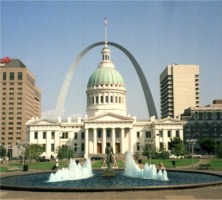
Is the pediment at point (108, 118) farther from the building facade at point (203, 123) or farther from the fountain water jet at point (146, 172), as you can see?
the fountain water jet at point (146, 172)

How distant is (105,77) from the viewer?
14838cm

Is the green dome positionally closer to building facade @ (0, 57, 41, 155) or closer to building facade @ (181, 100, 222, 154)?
building facade @ (181, 100, 222, 154)

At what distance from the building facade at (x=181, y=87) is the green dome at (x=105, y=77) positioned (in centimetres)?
5326

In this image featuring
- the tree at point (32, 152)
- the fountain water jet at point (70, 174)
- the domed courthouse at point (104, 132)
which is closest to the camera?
the fountain water jet at point (70, 174)

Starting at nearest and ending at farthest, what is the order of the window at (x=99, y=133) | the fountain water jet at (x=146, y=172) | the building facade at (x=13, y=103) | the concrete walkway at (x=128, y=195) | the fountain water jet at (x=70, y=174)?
1. the concrete walkway at (x=128, y=195)
2. the fountain water jet at (x=70, y=174)
3. the fountain water jet at (x=146, y=172)
4. the window at (x=99, y=133)
5. the building facade at (x=13, y=103)

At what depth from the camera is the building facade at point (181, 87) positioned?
196 metres

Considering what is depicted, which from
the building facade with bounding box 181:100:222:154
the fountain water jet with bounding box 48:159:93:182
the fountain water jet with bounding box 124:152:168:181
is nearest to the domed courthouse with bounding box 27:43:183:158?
the building facade with bounding box 181:100:222:154

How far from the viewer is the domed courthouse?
130000 mm

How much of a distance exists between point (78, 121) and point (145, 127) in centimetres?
2523

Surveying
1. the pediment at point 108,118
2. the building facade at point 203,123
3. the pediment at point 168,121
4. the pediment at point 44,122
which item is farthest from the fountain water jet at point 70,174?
the building facade at point 203,123

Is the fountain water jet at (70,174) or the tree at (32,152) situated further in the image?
the tree at (32,152)

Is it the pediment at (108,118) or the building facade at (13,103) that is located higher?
the building facade at (13,103)

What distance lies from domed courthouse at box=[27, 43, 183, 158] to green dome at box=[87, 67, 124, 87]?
8.71 feet

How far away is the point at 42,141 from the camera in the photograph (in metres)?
133
